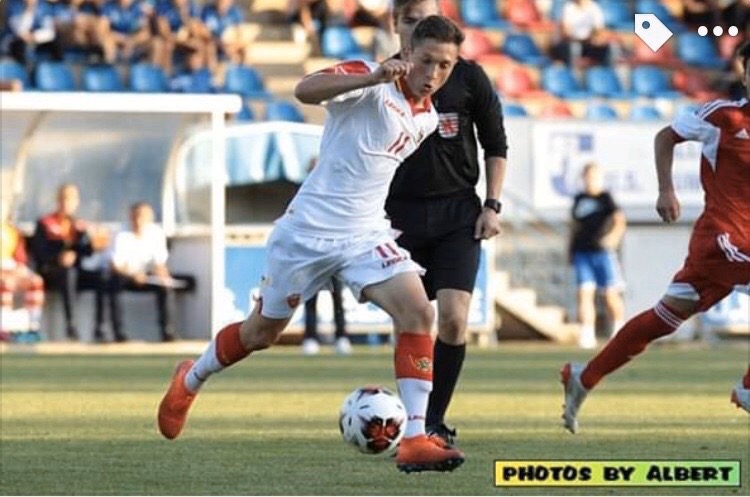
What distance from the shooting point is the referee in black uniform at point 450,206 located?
9766 mm

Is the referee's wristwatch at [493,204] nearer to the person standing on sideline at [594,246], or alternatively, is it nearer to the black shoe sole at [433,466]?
the black shoe sole at [433,466]

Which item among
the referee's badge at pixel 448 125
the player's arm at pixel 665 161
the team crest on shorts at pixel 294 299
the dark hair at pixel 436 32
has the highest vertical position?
the dark hair at pixel 436 32

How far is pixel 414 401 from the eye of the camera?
8.52m

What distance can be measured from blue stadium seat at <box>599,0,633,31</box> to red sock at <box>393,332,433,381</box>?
2336 centimetres

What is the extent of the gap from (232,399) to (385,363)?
17.2 ft

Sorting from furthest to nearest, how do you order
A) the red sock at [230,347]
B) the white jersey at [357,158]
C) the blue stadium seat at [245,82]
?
1. the blue stadium seat at [245,82]
2. the red sock at [230,347]
3. the white jersey at [357,158]

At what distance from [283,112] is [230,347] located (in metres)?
18.4

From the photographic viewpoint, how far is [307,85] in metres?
8.28

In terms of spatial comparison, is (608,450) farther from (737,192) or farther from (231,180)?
(231,180)

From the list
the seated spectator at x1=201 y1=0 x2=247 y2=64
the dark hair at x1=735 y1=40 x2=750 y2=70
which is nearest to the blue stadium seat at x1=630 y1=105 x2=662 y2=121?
the seated spectator at x1=201 y1=0 x2=247 y2=64

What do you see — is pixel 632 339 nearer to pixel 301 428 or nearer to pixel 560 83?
pixel 301 428

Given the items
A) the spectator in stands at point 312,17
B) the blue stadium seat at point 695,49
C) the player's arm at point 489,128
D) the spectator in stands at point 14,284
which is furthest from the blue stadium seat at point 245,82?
the player's arm at point 489,128

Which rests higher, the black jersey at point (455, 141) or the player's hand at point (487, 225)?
the black jersey at point (455, 141)

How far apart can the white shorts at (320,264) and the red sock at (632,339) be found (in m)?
2.13
